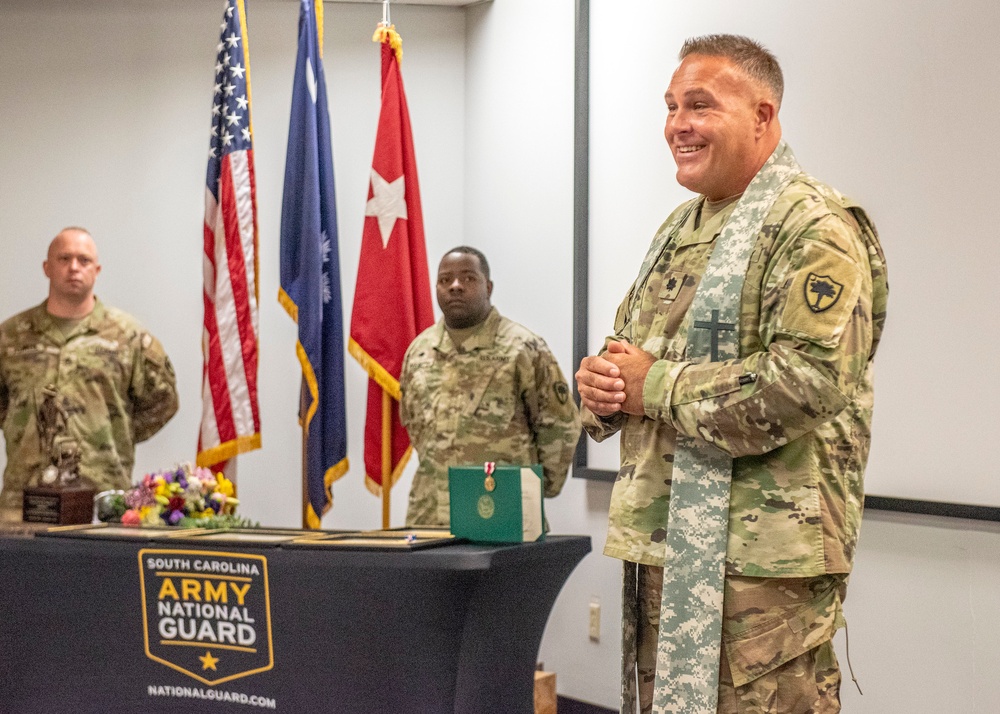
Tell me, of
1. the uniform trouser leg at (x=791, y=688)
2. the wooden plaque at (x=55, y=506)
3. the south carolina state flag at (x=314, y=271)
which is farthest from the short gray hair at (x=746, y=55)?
the south carolina state flag at (x=314, y=271)

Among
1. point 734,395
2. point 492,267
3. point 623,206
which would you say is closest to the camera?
point 734,395

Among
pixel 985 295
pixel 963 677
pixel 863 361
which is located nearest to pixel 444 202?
pixel 985 295

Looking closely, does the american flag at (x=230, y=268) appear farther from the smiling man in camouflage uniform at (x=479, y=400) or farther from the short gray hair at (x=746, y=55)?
the short gray hair at (x=746, y=55)

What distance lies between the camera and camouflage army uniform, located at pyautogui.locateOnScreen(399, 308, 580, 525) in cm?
380

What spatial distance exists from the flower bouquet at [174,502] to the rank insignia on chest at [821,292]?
73.9 inches

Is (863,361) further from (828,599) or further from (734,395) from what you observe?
(828,599)

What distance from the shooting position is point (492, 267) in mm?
4812

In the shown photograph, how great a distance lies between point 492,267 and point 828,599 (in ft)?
10.9

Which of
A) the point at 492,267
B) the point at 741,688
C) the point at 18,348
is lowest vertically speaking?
the point at 741,688

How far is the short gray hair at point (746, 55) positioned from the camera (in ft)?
5.86

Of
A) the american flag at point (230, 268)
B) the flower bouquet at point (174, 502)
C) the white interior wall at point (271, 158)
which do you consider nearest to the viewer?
the flower bouquet at point (174, 502)

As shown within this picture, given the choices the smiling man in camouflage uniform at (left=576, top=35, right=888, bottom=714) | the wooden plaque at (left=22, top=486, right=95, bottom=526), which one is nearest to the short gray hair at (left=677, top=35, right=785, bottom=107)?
the smiling man in camouflage uniform at (left=576, top=35, right=888, bottom=714)

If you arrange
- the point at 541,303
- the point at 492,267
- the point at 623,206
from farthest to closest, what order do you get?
the point at 492,267
the point at 541,303
the point at 623,206

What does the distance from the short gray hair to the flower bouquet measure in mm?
1855
